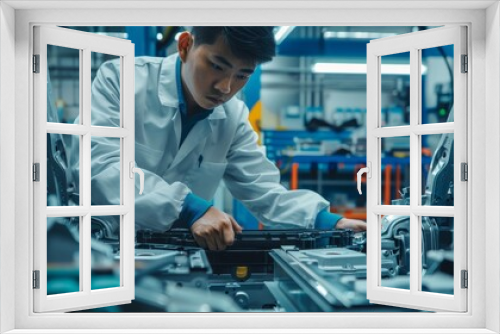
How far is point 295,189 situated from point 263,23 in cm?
225

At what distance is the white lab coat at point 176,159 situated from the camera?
3561mm

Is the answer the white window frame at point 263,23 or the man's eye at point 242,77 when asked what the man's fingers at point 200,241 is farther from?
the white window frame at point 263,23

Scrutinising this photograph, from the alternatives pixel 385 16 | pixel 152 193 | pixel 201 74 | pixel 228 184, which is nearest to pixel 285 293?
pixel 228 184

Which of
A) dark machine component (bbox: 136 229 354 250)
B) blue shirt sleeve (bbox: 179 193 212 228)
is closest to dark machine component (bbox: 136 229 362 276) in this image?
dark machine component (bbox: 136 229 354 250)

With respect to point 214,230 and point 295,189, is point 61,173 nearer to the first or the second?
point 214,230

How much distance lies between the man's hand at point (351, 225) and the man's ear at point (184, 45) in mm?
→ 1820

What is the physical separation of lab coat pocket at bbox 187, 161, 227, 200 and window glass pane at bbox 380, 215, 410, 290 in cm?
139

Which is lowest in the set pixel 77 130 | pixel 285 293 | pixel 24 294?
pixel 285 293

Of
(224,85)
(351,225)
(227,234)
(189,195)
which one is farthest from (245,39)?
(351,225)

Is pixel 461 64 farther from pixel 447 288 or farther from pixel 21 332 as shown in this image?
pixel 21 332

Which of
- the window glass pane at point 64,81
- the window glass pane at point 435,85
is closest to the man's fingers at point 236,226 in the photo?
the window glass pane at point 64,81

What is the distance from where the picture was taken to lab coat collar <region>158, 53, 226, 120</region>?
3.96m

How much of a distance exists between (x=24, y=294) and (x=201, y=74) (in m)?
2.23

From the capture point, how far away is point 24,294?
233 centimetres
